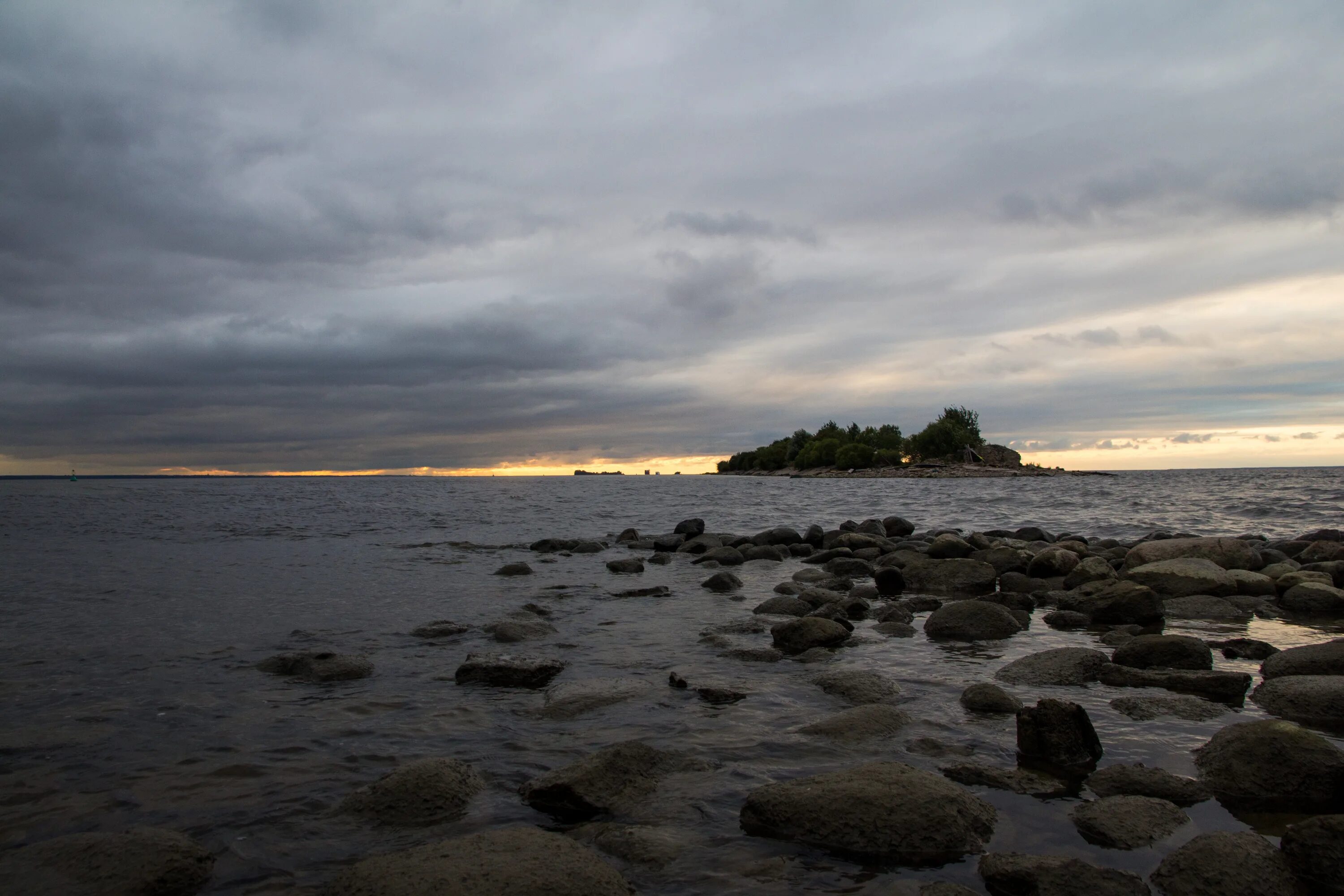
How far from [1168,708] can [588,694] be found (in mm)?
5295

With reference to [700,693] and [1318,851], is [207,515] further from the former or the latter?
[1318,851]

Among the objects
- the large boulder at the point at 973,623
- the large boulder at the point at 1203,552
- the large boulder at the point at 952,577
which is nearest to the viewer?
the large boulder at the point at 973,623

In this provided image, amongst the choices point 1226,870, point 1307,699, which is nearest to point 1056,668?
point 1307,699

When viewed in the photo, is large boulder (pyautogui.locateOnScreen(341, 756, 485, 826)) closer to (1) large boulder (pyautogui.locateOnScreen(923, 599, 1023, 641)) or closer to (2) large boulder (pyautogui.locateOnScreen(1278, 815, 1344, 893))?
(2) large boulder (pyautogui.locateOnScreen(1278, 815, 1344, 893))

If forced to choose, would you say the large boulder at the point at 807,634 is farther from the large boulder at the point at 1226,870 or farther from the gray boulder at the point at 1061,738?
the large boulder at the point at 1226,870

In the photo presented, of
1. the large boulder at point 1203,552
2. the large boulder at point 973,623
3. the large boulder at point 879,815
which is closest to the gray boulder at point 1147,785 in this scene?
the large boulder at point 879,815

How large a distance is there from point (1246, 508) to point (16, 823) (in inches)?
1517

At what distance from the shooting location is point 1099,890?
12.5 feet

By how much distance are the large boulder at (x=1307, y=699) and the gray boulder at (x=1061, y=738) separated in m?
2.16

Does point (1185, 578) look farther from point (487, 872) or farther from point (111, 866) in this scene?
point (111, 866)

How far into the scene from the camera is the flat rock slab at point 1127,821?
4422 millimetres

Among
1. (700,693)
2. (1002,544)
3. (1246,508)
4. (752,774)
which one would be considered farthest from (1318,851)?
(1246,508)

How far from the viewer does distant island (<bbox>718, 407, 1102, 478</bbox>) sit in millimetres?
111562

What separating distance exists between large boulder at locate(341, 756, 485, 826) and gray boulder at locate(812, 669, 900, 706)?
3.71 m
